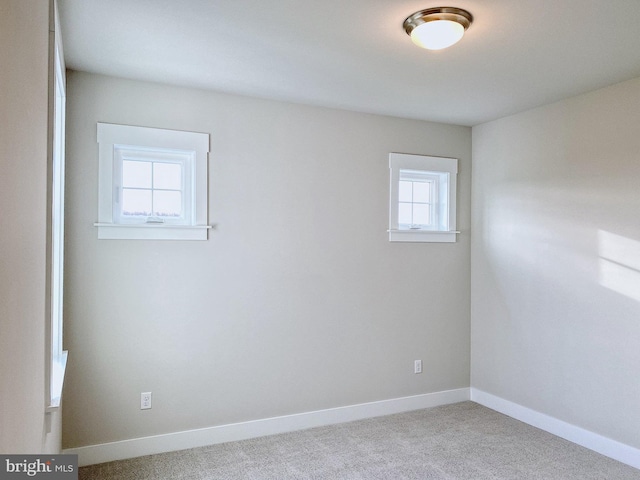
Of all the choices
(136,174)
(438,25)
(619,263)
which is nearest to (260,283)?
(136,174)

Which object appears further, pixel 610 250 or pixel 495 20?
pixel 610 250

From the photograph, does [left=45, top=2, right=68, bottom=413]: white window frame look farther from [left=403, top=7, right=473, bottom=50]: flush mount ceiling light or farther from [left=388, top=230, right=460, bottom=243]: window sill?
[left=388, top=230, right=460, bottom=243]: window sill

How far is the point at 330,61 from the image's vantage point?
2.92 meters

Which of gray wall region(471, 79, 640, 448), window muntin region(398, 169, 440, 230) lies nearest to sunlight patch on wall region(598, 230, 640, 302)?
gray wall region(471, 79, 640, 448)

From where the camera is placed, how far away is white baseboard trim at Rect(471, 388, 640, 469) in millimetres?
3195

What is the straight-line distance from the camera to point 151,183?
3.37 m

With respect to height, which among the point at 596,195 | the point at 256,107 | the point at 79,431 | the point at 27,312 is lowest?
the point at 79,431

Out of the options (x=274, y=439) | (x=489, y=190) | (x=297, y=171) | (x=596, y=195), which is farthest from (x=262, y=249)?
(x=596, y=195)

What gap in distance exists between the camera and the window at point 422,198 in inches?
164

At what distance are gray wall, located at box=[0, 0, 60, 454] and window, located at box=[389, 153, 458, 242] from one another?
2.92 meters

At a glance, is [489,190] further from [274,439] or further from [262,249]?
[274,439]

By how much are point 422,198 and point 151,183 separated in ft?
7.79

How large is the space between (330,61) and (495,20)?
0.98m

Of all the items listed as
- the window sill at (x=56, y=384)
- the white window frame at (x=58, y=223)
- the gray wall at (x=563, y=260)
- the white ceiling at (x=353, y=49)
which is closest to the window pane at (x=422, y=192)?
the gray wall at (x=563, y=260)
